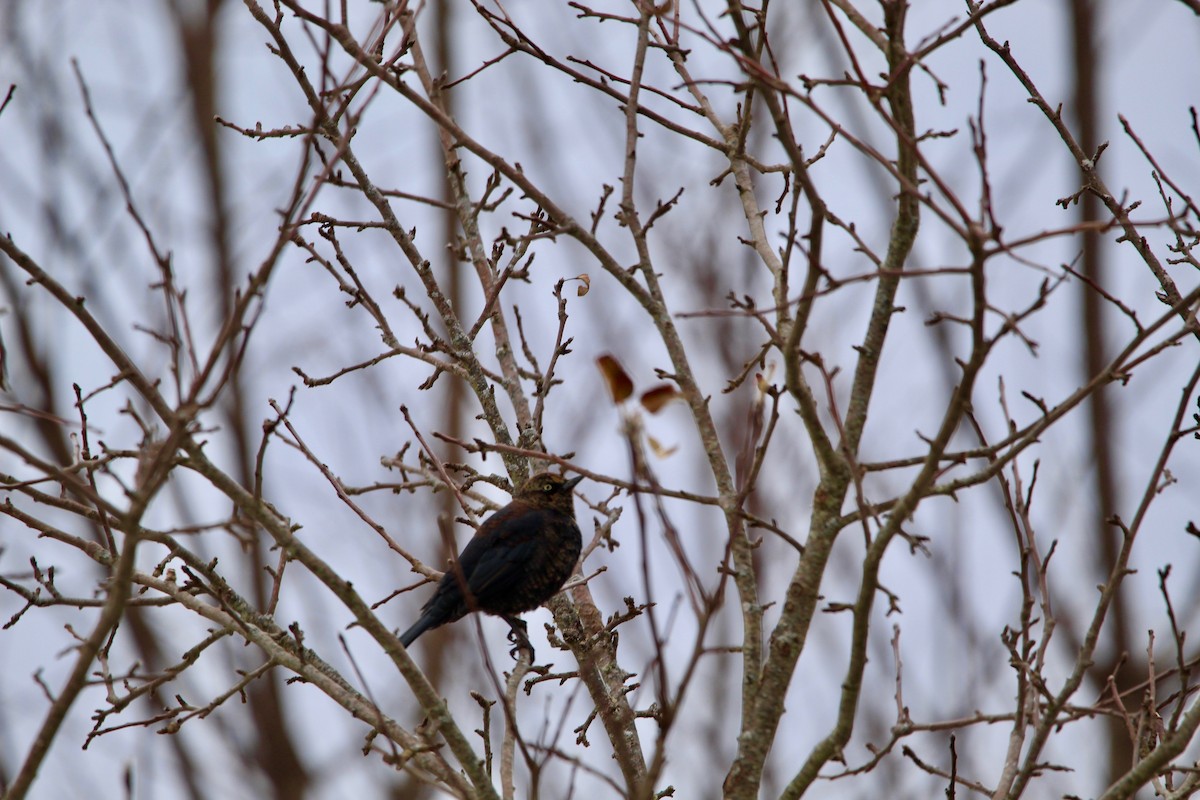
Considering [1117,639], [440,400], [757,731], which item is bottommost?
[757,731]

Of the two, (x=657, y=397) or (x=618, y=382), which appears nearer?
(x=618, y=382)

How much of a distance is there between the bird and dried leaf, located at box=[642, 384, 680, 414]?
165 centimetres

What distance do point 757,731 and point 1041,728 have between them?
69cm

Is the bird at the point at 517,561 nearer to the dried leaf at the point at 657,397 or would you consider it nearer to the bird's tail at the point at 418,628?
the bird's tail at the point at 418,628

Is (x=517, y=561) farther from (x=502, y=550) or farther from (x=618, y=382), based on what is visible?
(x=618, y=382)

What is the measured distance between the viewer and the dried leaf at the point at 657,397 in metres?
2.80

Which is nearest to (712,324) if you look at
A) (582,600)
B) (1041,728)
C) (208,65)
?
(208,65)

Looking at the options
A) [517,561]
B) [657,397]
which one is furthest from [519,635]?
[657,397]

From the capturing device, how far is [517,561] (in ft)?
16.2

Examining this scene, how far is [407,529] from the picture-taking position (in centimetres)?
1059

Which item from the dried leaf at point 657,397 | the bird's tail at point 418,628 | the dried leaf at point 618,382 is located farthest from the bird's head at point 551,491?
the dried leaf at point 618,382

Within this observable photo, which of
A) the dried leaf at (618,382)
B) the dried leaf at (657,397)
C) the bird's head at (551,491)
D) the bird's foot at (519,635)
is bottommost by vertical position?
the dried leaf at (618,382)

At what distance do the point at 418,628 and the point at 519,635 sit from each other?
1.43ft

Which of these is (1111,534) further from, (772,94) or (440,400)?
(772,94)
